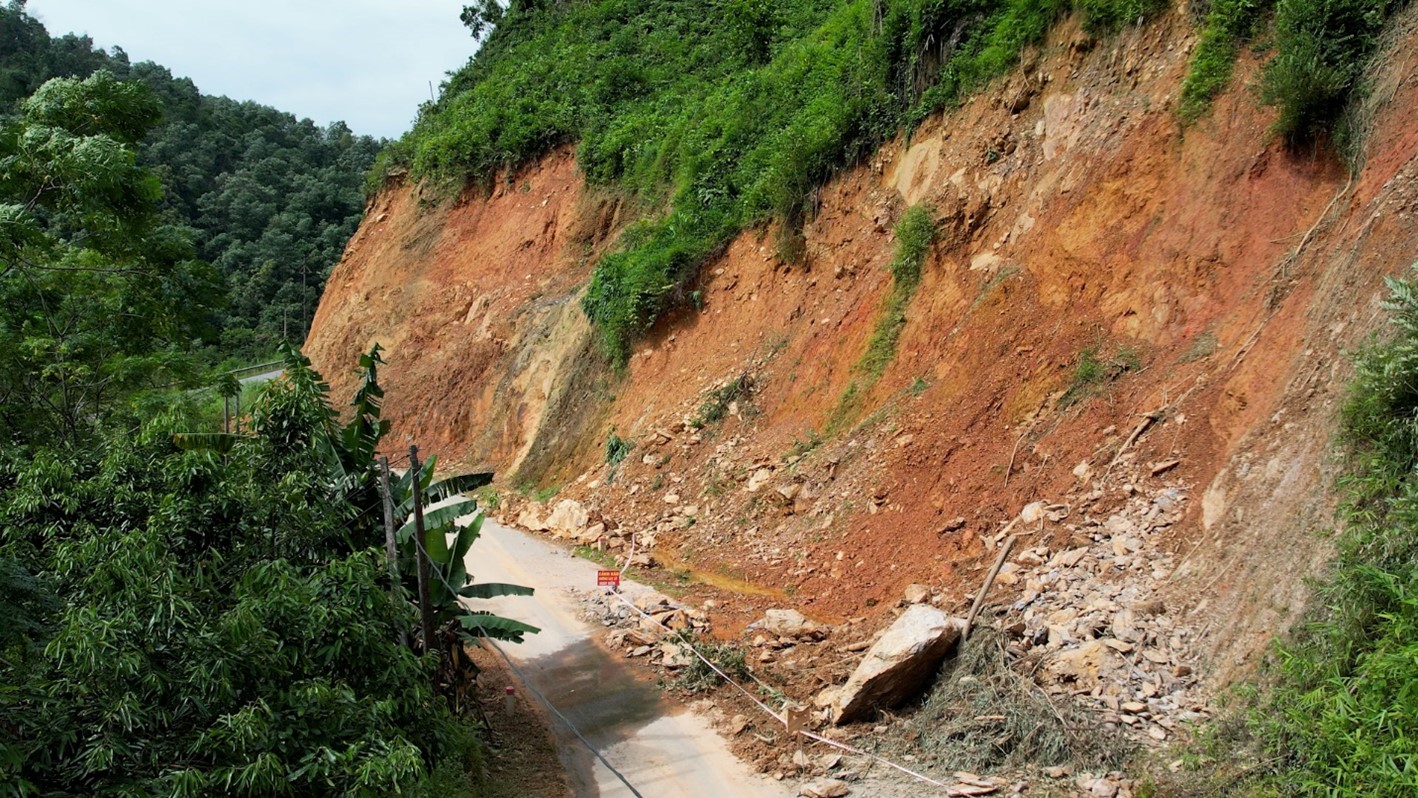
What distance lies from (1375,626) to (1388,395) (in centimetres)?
195

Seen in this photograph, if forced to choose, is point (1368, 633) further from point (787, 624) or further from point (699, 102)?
point (699, 102)

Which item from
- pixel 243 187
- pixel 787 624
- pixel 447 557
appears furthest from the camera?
pixel 243 187

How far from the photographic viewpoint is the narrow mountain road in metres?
8.87

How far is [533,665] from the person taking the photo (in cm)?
1186

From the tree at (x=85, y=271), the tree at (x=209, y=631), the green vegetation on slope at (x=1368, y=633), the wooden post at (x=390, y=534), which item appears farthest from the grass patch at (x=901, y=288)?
the tree at (x=85, y=271)

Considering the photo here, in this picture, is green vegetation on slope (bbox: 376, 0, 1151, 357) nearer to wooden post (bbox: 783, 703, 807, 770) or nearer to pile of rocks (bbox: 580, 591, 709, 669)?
pile of rocks (bbox: 580, 591, 709, 669)

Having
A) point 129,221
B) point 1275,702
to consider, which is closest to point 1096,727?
point 1275,702

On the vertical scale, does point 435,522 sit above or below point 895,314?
below

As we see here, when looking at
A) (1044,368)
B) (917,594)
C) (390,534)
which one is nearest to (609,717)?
(390,534)

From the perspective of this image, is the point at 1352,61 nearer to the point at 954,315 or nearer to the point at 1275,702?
the point at 954,315

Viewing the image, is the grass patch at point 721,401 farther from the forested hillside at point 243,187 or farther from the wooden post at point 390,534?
the forested hillside at point 243,187

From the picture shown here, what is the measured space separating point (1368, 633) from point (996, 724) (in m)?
2.99

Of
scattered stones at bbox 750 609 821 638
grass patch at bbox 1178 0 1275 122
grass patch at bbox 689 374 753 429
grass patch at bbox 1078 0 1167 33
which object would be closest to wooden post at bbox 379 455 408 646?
scattered stones at bbox 750 609 821 638

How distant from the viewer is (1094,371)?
12.0 metres
